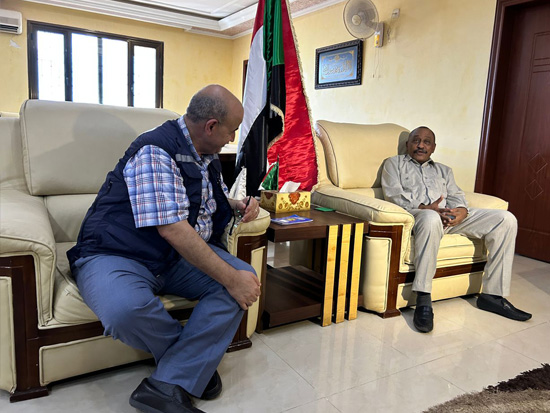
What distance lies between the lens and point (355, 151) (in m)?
2.85

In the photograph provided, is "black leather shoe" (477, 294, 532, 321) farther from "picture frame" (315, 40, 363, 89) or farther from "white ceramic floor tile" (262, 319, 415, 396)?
"picture frame" (315, 40, 363, 89)

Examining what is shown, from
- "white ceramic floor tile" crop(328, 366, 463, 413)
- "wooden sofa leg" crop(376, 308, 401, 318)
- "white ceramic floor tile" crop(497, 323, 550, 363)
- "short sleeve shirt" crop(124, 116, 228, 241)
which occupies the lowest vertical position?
"white ceramic floor tile" crop(328, 366, 463, 413)

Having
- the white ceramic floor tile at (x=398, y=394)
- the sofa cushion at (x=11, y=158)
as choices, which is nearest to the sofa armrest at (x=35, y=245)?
the sofa cushion at (x=11, y=158)

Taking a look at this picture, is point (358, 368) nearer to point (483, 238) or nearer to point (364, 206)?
point (364, 206)

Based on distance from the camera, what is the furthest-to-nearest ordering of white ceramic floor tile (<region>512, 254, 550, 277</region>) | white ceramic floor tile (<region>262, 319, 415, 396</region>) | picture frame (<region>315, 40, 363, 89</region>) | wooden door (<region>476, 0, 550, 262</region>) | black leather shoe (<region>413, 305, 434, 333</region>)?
picture frame (<region>315, 40, 363, 89</region>) < wooden door (<region>476, 0, 550, 262</region>) < white ceramic floor tile (<region>512, 254, 550, 277</region>) < black leather shoe (<region>413, 305, 434, 333</region>) < white ceramic floor tile (<region>262, 319, 415, 396</region>)

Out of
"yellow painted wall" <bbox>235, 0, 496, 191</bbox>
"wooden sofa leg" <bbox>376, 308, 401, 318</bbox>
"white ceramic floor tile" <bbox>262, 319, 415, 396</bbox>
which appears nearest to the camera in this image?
"white ceramic floor tile" <bbox>262, 319, 415, 396</bbox>

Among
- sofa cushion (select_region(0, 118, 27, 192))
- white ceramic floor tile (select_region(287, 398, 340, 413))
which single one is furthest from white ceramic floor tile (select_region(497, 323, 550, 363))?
sofa cushion (select_region(0, 118, 27, 192))

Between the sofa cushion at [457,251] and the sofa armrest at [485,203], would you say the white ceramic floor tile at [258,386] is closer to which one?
the sofa cushion at [457,251]

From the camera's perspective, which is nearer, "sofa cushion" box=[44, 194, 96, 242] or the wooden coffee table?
"sofa cushion" box=[44, 194, 96, 242]

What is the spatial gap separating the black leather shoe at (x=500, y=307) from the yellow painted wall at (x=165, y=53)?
6.27 m

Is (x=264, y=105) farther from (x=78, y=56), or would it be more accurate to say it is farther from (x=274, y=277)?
(x=78, y=56)

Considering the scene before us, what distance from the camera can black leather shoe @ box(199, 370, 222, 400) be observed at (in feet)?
5.06

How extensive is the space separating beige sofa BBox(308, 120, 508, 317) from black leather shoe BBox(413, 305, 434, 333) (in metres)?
0.14

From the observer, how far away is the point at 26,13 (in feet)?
21.2
